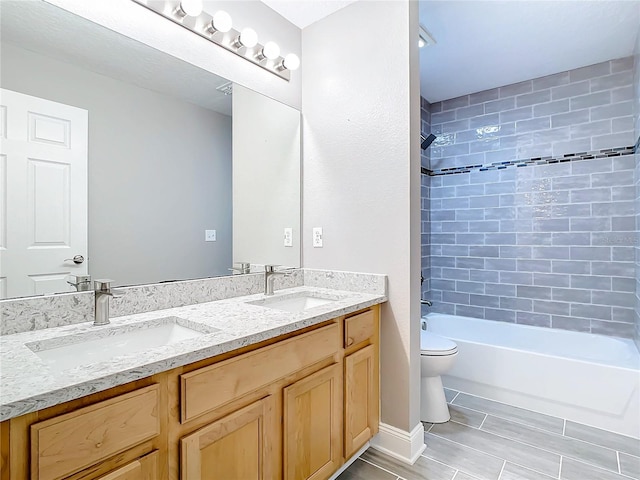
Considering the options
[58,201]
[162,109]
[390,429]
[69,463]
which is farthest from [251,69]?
[390,429]

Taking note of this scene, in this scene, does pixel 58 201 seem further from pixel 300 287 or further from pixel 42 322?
pixel 300 287

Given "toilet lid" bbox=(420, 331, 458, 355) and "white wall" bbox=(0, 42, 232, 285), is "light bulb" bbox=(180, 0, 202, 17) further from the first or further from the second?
"toilet lid" bbox=(420, 331, 458, 355)

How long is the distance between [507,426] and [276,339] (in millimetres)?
1726

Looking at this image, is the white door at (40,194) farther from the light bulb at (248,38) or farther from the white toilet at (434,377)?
the white toilet at (434,377)

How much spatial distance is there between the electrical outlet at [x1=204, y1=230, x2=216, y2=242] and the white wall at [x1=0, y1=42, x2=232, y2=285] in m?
0.02

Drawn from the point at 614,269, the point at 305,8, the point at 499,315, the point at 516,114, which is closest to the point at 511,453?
the point at 499,315

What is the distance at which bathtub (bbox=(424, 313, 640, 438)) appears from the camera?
2059 mm

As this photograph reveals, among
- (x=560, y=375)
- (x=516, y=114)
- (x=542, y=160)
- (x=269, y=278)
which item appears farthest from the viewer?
(x=516, y=114)

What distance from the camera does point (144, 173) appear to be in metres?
1.51

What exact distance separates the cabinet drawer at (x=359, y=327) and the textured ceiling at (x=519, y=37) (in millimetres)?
1831

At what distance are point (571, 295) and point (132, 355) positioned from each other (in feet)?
10.3

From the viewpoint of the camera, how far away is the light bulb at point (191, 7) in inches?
60.9

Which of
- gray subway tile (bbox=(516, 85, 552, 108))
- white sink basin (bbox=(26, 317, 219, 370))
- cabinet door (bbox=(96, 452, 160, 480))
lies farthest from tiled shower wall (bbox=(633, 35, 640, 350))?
cabinet door (bbox=(96, 452, 160, 480))

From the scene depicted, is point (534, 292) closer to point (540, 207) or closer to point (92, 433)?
point (540, 207)
